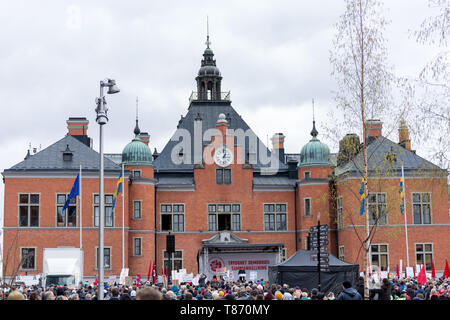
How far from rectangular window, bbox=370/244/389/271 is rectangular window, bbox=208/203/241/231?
10.6m

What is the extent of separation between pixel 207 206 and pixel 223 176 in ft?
8.88

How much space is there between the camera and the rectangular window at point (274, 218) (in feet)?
171

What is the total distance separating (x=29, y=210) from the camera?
46.8 m

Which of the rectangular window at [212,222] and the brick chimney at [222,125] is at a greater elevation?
the brick chimney at [222,125]

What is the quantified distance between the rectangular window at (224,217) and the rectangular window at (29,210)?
43.3 ft

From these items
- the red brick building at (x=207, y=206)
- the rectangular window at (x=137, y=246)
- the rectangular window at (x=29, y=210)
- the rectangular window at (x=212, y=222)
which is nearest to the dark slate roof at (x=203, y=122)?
the red brick building at (x=207, y=206)

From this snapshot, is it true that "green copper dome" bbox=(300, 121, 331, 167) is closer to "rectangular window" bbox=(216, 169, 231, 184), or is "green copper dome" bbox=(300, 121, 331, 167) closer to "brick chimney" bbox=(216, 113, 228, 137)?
"rectangular window" bbox=(216, 169, 231, 184)

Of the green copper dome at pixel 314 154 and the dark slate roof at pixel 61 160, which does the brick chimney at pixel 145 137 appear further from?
the green copper dome at pixel 314 154

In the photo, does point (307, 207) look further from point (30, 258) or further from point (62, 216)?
point (30, 258)

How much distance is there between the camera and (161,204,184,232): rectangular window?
51.1m

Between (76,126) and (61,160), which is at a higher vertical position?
(76,126)

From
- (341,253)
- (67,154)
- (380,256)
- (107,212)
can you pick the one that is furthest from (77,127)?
(380,256)

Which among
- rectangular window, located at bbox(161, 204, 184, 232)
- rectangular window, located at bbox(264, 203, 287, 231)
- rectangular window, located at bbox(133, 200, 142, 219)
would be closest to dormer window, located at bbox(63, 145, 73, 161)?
rectangular window, located at bbox(133, 200, 142, 219)

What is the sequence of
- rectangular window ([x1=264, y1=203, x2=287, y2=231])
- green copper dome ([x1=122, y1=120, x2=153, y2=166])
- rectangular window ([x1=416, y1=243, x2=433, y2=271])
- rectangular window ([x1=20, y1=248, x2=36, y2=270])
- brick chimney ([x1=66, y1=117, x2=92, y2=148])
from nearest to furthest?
1. rectangular window ([x1=20, y1=248, x2=36, y2=270])
2. rectangular window ([x1=416, y1=243, x2=433, y2=271])
3. green copper dome ([x1=122, y1=120, x2=153, y2=166])
4. rectangular window ([x1=264, y1=203, x2=287, y2=231])
5. brick chimney ([x1=66, y1=117, x2=92, y2=148])
